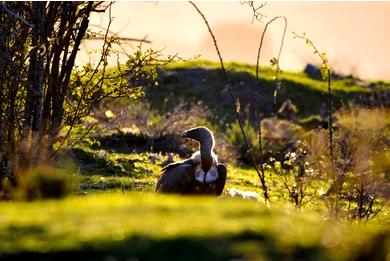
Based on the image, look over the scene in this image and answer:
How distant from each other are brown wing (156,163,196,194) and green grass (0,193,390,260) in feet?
24.5

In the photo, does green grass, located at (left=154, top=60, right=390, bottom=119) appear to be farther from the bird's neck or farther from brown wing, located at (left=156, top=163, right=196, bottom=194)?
brown wing, located at (left=156, top=163, right=196, bottom=194)

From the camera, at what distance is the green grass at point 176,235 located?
612 centimetres

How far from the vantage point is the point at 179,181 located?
1468 cm

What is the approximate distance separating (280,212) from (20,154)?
7300mm

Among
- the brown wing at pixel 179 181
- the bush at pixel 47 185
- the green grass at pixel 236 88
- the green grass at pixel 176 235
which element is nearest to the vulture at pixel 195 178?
the brown wing at pixel 179 181

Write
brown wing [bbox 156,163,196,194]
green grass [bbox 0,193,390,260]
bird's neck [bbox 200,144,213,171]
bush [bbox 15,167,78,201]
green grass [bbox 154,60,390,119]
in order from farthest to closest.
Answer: green grass [bbox 154,60,390,119] → bird's neck [bbox 200,144,213,171] → brown wing [bbox 156,163,196,194] → bush [bbox 15,167,78,201] → green grass [bbox 0,193,390,260]

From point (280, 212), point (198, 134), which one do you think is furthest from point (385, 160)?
point (280, 212)

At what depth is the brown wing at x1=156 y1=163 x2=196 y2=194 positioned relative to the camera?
48.0 ft

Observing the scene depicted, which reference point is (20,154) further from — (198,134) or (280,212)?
→ (280,212)

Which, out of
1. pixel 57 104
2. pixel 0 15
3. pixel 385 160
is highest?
pixel 0 15

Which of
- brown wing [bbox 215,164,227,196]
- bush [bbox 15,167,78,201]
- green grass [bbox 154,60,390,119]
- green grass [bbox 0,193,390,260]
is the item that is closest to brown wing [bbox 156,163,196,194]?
A: brown wing [bbox 215,164,227,196]

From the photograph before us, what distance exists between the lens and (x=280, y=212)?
731 centimetres

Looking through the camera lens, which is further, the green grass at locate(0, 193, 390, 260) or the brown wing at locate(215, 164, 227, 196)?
the brown wing at locate(215, 164, 227, 196)

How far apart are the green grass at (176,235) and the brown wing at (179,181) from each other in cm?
747
